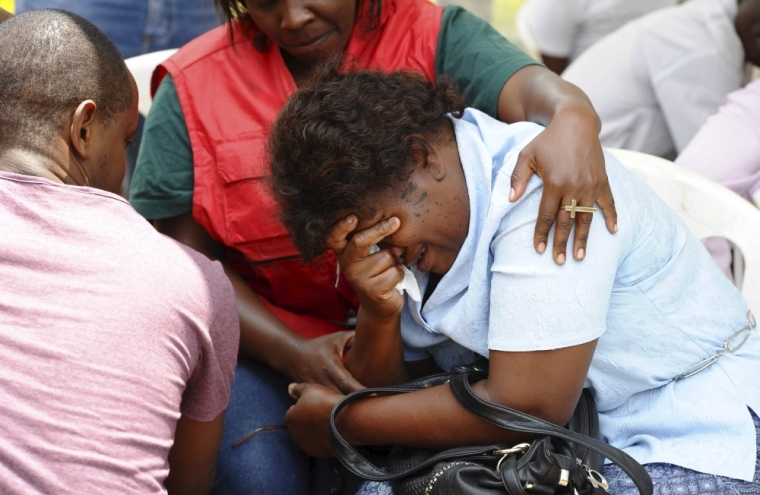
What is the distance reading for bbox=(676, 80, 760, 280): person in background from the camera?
8.79 ft

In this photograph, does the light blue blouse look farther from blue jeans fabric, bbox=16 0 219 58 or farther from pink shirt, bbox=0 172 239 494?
blue jeans fabric, bbox=16 0 219 58

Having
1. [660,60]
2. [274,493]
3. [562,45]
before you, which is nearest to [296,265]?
[274,493]

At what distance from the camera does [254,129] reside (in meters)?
2.15

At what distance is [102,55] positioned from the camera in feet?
5.36

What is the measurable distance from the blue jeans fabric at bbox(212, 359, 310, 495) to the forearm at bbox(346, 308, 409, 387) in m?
0.27

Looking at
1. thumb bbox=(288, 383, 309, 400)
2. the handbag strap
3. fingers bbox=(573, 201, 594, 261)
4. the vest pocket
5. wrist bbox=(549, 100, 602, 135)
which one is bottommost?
thumb bbox=(288, 383, 309, 400)

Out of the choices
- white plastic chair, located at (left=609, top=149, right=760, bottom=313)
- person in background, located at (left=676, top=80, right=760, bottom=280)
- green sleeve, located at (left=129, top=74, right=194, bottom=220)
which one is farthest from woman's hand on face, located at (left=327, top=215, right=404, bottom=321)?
person in background, located at (left=676, top=80, right=760, bottom=280)

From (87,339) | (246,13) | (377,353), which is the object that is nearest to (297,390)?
(377,353)

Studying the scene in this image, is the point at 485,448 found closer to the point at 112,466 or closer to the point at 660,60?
the point at 112,466

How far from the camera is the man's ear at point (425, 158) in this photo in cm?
167

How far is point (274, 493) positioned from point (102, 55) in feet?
3.74

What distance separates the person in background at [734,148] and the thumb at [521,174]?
4.25ft

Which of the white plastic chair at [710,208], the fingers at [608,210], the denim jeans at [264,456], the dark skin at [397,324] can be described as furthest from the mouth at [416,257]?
the white plastic chair at [710,208]

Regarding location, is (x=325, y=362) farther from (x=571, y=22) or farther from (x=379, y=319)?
(x=571, y=22)
